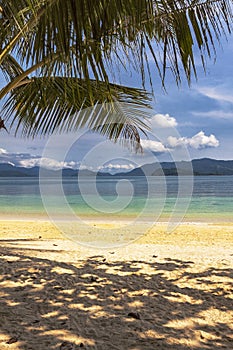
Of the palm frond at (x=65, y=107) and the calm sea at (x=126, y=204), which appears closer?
the palm frond at (x=65, y=107)

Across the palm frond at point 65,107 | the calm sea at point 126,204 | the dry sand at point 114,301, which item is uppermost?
the palm frond at point 65,107

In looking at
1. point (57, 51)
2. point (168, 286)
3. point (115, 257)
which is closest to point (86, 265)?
point (115, 257)

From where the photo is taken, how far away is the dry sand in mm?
3064

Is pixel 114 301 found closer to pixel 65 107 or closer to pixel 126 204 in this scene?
pixel 65 107

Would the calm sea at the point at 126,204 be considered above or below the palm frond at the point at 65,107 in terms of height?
below

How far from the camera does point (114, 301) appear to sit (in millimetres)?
3814

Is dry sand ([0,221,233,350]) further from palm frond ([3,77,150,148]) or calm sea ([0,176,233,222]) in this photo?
calm sea ([0,176,233,222])

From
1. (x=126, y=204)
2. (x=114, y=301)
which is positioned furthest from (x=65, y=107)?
(x=126, y=204)

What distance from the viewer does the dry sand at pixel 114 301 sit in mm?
3064

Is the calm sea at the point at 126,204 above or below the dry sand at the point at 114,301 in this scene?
below

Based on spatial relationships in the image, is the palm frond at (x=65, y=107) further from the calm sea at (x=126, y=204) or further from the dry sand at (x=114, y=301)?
the calm sea at (x=126, y=204)

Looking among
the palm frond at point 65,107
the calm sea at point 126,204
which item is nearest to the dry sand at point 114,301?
the palm frond at point 65,107

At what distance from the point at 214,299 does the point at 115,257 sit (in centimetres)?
176

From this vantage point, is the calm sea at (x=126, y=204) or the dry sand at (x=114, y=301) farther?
the calm sea at (x=126, y=204)
